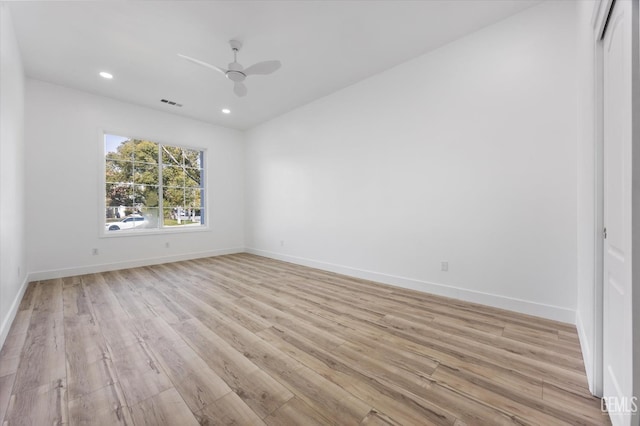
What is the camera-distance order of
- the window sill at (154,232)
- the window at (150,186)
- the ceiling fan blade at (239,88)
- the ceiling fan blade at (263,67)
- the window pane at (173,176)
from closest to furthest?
1. the ceiling fan blade at (263,67)
2. the ceiling fan blade at (239,88)
3. the window sill at (154,232)
4. the window at (150,186)
5. the window pane at (173,176)

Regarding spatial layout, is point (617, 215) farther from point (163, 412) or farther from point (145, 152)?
point (145, 152)

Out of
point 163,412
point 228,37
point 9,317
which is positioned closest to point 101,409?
point 163,412

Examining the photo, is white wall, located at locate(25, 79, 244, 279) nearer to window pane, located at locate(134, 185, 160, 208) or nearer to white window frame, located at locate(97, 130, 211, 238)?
white window frame, located at locate(97, 130, 211, 238)

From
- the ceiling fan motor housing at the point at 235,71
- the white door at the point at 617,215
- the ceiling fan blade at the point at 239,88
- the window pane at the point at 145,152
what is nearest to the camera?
the white door at the point at 617,215

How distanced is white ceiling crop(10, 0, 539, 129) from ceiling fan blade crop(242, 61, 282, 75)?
1.17 ft

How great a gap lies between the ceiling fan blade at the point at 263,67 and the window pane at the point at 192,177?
11.4 feet

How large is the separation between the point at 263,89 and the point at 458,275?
396 centimetres

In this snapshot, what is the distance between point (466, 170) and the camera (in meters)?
2.90

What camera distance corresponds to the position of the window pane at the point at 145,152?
4965 millimetres

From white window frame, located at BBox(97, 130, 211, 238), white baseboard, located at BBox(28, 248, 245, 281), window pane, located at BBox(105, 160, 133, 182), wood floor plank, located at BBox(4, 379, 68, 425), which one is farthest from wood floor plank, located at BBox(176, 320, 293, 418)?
window pane, located at BBox(105, 160, 133, 182)

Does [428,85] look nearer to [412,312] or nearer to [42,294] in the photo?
[412,312]

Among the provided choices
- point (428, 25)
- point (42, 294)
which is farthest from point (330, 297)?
point (42, 294)

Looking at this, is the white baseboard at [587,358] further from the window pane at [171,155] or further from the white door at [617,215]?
the window pane at [171,155]

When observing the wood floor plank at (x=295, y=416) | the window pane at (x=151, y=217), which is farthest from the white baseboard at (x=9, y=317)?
the wood floor plank at (x=295, y=416)
